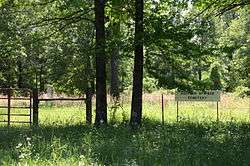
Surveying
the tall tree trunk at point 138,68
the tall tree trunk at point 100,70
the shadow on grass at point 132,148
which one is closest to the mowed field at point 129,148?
the shadow on grass at point 132,148

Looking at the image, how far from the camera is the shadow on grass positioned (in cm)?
1070

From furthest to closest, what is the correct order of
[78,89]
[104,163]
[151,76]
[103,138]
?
1. [78,89]
2. [151,76]
3. [103,138]
4. [104,163]

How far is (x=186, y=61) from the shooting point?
19.4 meters

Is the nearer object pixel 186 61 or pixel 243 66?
pixel 186 61

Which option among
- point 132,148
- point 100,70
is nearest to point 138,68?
point 100,70

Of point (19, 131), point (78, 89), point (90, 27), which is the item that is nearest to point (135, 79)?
point (19, 131)

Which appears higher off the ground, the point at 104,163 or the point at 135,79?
the point at 135,79

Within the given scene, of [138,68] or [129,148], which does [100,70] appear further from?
[129,148]

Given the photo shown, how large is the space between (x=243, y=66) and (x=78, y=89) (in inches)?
793

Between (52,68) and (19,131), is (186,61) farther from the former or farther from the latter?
(52,68)

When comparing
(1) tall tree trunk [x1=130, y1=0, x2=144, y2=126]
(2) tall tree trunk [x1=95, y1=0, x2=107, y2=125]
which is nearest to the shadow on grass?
(1) tall tree trunk [x1=130, y1=0, x2=144, y2=126]

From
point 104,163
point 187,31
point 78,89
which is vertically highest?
point 187,31

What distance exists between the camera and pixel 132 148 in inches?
480

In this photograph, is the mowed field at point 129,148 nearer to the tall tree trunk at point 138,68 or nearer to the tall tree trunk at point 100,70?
the tall tree trunk at point 138,68
